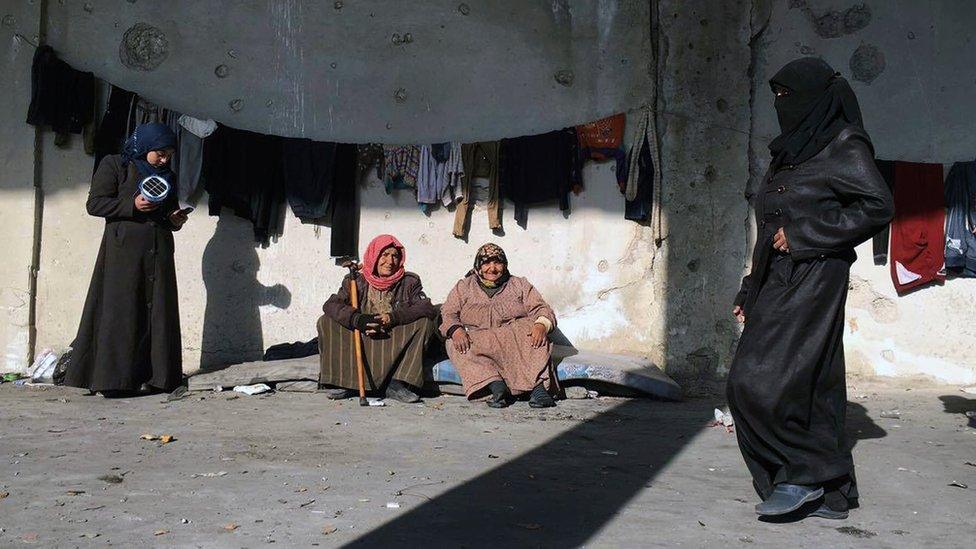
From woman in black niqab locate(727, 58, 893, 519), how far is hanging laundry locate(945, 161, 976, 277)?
3.63 meters

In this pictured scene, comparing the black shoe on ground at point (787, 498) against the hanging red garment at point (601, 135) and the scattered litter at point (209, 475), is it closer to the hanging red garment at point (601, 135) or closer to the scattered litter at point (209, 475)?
the scattered litter at point (209, 475)

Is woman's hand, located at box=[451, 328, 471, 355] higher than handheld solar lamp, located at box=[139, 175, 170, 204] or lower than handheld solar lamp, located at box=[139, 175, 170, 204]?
lower

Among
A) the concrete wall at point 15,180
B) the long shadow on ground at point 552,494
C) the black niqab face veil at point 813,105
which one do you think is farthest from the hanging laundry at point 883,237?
the concrete wall at point 15,180

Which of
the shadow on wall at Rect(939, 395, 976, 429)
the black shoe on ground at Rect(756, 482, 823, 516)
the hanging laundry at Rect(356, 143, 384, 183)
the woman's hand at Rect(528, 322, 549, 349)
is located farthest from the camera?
the hanging laundry at Rect(356, 143, 384, 183)

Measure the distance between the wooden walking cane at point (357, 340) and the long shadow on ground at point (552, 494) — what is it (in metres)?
1.48

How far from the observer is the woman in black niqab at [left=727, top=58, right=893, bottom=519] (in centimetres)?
372

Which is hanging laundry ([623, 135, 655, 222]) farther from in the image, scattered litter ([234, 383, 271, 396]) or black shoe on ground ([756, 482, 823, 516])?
black shoe on ground ([756, 482, 823, 516])

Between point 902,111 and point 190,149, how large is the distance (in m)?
5.01

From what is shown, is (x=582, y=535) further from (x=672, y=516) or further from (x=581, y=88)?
(x=581, y=88)

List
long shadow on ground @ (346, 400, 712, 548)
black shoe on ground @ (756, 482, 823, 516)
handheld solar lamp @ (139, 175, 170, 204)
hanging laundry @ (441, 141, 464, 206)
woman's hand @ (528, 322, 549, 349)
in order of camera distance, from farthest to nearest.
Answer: hanging laundry @ (441, 141, 464, 206), woman's hand @ (528, 322, 549, 349), handheld solar lamp @ (139, 175, 170, 204), black shoe on ground @ (756, 482, 823, 516), long shadow on ground @ (346, 400, 712, 548)

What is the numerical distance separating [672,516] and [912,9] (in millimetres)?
4865

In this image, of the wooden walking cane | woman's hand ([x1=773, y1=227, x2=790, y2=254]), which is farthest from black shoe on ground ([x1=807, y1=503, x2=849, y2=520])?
the wooden walking cane

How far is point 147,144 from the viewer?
6402 mm

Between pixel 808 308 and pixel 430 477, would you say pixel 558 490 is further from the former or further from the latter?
pixel 808 308
